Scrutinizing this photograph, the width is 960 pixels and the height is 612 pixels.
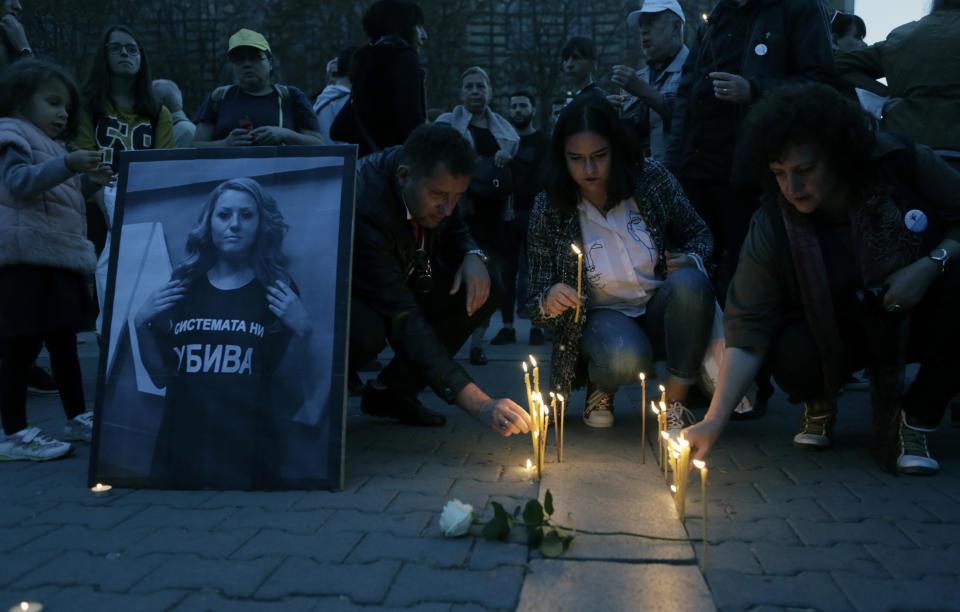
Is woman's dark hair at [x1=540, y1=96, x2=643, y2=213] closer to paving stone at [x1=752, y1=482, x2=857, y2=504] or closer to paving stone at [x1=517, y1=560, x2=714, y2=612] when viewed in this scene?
paving stone at [x1=752, y1=482, x2=857, y2=504]

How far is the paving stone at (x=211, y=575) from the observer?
2.10 metres

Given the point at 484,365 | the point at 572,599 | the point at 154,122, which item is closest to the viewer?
the point at 572,599

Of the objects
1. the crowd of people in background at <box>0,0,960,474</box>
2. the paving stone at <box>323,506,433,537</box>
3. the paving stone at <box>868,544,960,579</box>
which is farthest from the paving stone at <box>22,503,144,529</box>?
the paving stone at <box>868,544,960,579</box>

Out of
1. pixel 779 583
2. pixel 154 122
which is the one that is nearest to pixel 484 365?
pixel 154 122

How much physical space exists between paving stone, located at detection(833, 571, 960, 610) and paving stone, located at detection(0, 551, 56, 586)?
2.10 m

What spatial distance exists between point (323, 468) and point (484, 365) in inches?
116

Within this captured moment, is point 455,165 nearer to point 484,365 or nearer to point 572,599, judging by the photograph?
point 572,599

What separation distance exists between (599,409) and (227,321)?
1.80 meters

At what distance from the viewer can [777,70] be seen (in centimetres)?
406

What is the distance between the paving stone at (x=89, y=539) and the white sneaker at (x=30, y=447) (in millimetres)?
980

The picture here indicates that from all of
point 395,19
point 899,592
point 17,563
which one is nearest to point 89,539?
point 17,563

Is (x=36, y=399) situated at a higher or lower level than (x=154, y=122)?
lower

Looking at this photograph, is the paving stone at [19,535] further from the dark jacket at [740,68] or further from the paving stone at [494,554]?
the dark jacket at [740,68]

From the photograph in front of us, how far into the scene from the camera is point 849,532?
8.07 ft
